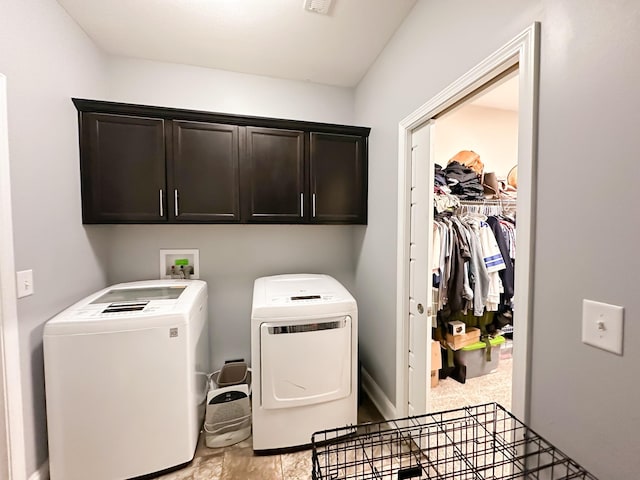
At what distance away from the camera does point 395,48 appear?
177cm

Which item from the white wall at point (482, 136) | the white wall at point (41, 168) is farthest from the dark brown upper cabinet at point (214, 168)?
the white wall at point (482, 136)

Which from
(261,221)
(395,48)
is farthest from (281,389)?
(395,48)

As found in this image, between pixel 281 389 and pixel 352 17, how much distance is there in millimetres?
2336

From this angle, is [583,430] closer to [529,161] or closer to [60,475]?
[529,161]

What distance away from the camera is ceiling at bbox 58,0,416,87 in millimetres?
1582

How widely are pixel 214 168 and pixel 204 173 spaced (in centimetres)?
8

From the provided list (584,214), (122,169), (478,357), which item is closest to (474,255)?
(478,357)

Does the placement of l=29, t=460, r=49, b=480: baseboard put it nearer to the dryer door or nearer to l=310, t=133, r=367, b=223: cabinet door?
the dryer door

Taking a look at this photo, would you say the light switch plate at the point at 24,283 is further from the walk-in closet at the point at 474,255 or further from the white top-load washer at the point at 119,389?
the walk-in closet at the point at 474,255

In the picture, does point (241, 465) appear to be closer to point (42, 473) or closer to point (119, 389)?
point (119, 389)

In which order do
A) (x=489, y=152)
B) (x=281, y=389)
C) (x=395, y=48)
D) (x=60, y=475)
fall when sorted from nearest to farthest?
(x=60, y=475), (x=281, y=389), (x=395, y=48), (x=489, y=152)

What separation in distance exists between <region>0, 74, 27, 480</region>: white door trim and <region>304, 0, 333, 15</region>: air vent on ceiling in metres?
1.55

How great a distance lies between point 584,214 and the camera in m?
0.75

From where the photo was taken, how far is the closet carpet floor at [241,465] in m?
1.54
